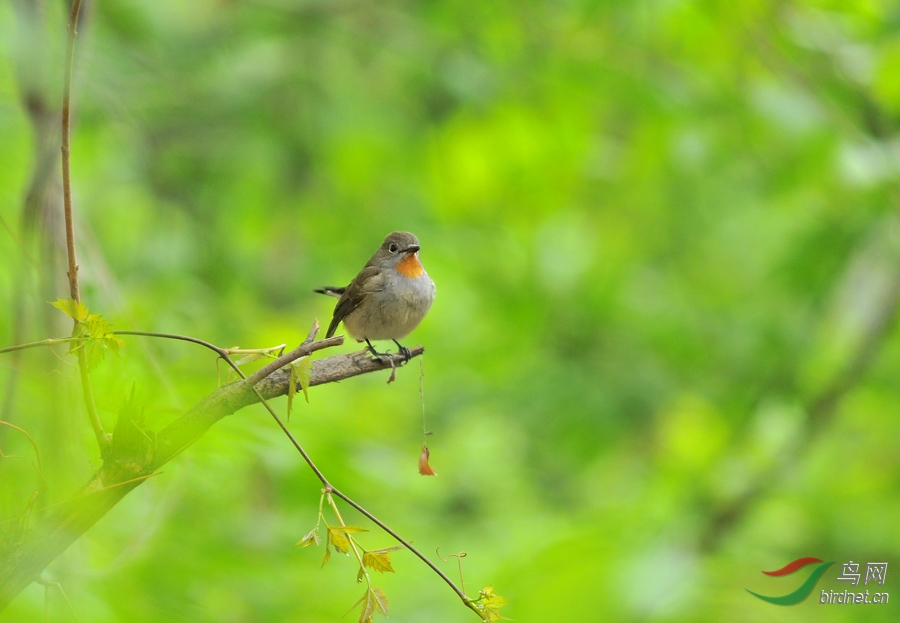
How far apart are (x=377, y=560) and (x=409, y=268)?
2.87 m

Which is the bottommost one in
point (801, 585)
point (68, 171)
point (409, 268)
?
point (68, 171)

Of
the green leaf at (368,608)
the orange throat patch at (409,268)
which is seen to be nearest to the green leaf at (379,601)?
the green leaf at (368,608)

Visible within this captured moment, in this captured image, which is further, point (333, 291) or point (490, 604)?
point (333, 291)

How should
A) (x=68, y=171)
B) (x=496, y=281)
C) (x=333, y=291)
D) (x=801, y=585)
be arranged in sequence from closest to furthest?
(x=68, y=171) → (x=801, y=585) → (x=333, y=291) → (x=496, y=281)

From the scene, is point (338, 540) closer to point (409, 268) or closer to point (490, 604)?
point (490, 604)

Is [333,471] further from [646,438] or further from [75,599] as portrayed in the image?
[646,438]

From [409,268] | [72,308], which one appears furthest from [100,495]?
[409,268]

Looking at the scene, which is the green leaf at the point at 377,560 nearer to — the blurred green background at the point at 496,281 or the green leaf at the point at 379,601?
the green leaf at the point at 379,601

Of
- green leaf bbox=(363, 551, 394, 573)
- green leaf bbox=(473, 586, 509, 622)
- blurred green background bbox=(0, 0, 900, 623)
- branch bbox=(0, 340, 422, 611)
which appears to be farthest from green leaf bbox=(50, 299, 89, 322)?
green leaf bbox=(473, 586, 509, 622)

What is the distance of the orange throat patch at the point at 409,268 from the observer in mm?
4296

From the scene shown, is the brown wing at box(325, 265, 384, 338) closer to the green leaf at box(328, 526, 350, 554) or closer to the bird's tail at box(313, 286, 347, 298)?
the bird's tail at box(313, 286, 347, 298)

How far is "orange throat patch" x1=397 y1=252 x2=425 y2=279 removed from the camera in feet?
14.1

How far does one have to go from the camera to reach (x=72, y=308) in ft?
4.66

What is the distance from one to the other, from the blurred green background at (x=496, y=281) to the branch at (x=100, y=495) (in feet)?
0.60
